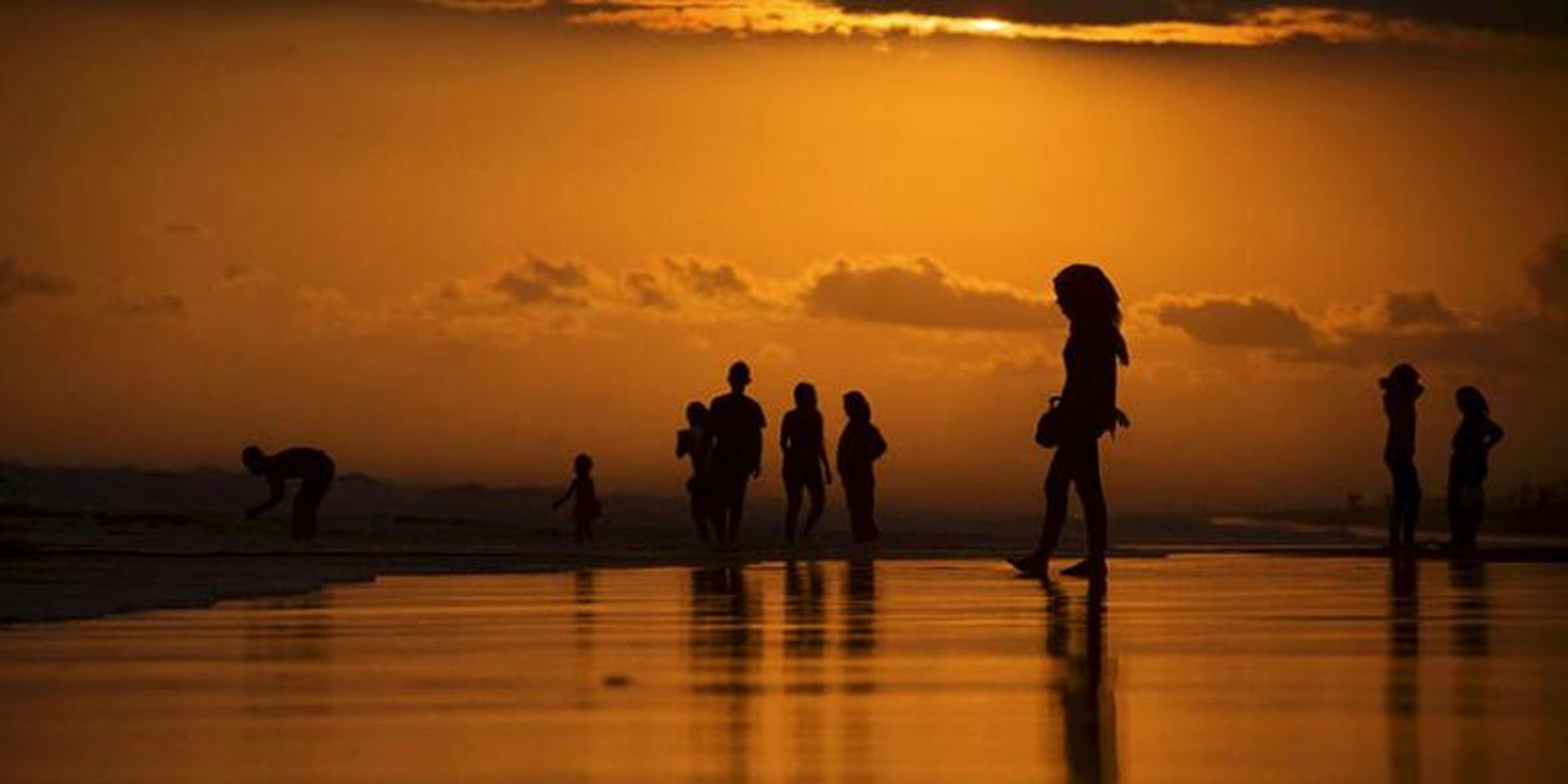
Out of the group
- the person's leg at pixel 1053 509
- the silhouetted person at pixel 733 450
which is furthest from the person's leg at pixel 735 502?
the person's leg at pixel 1053 509

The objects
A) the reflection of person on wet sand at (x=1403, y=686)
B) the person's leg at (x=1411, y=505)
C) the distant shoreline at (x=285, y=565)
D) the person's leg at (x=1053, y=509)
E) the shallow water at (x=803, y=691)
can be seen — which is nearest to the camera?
the reflection of person on wet sand at (x=1403, y=686)

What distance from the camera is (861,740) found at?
795cm

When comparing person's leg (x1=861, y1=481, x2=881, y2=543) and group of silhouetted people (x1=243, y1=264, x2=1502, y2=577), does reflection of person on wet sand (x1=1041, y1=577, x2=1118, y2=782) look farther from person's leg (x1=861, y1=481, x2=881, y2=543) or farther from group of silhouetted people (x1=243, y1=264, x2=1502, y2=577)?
person's leg (x1=861, y1=481, x2=881, y2=543)

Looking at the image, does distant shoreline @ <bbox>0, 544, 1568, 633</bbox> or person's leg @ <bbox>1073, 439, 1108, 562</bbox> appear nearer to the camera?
distant shoreline @ <bbox>0, 544, 1568, 633</bbox>

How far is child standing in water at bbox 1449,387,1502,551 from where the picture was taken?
102ft

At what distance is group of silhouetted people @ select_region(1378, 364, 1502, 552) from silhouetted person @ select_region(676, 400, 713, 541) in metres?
7.20

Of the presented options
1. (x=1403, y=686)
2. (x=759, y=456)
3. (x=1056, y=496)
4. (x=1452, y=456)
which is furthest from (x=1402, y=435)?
(x=1403, y=686)

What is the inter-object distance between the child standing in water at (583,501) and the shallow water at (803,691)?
2416 cm

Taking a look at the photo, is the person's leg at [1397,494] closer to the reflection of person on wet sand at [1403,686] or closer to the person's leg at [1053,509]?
the person's leg at [1053,509]

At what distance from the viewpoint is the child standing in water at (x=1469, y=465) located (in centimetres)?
3112

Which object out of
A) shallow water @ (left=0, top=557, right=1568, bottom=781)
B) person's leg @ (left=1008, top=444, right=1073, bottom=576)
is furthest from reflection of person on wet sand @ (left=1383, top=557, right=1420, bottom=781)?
person's leg @ (left=1008, top=444, right=1073, bottom=576)

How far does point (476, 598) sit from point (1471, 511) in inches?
629

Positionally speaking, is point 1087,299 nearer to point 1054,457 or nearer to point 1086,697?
point 1054,457

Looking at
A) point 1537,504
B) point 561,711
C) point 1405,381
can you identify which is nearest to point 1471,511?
point 1405,381
